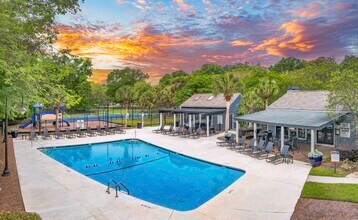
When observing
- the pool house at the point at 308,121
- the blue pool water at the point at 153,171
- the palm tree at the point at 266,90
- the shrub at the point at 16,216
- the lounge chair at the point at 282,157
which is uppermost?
the palm tree at the point at 266,90

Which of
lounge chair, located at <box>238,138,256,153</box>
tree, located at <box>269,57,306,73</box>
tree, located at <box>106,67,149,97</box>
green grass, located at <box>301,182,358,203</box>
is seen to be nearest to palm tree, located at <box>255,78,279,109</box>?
lounge chair, located at <box>238,138,256,153</box>

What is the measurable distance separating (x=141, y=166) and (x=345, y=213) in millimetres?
11766

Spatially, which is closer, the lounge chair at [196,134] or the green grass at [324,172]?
the green grass at [324,172]

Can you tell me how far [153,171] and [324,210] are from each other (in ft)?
32.0

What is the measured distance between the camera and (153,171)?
15.8 metres

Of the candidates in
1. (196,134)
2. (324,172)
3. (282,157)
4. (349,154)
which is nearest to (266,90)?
(196,134)

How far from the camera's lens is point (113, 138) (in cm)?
2572

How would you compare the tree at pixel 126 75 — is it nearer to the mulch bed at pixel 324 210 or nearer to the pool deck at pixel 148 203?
the pool deck at pixel 148 203

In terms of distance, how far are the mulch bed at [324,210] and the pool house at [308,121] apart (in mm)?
6308

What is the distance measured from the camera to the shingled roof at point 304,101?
20.6m

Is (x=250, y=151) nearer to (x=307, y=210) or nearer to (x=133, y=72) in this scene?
(x=307, y=210)

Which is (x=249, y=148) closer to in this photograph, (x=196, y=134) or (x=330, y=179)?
(x=330, y=179)

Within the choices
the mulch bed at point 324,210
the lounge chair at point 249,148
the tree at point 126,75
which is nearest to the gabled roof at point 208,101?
the lounge chair at point 249,148

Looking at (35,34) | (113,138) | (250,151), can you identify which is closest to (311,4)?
(250,151)
